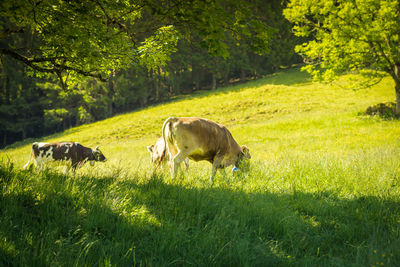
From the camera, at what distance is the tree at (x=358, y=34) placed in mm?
12969

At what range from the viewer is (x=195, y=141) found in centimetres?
634

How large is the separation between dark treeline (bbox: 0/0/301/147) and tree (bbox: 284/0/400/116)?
25045mm

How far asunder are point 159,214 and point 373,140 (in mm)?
11909

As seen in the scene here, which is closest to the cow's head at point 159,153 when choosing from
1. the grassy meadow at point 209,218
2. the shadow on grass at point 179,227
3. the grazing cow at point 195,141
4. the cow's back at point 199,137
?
the grazing cow at point 195,141

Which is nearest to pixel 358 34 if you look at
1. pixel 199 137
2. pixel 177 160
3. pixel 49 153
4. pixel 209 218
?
pixel 199 137

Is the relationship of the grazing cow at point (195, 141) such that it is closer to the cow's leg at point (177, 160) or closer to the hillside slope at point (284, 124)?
the cow's leg at point (177, 160)

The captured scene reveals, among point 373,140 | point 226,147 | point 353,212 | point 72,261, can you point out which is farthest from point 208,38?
point 373,140

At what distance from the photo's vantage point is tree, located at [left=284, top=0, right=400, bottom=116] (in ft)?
42.5

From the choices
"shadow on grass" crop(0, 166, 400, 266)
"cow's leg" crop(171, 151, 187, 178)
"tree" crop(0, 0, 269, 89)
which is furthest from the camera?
"cow's leg" crop(171, 151, 187, 178)

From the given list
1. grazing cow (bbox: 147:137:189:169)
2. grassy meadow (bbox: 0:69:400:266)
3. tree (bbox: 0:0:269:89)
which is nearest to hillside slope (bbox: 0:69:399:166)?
grazing cow (bbox: 147:137:189:169)

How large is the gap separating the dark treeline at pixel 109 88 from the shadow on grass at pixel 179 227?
37.7 metres

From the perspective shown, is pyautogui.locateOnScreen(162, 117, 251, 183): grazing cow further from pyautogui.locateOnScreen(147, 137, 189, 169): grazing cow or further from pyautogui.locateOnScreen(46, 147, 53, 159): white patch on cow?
pyautogui.locateOnScreen(46, 147, 53, 159): white patch on cow

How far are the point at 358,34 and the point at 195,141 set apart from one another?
13.6 m

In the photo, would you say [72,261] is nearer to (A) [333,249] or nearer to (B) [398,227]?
(A) [333,249]
